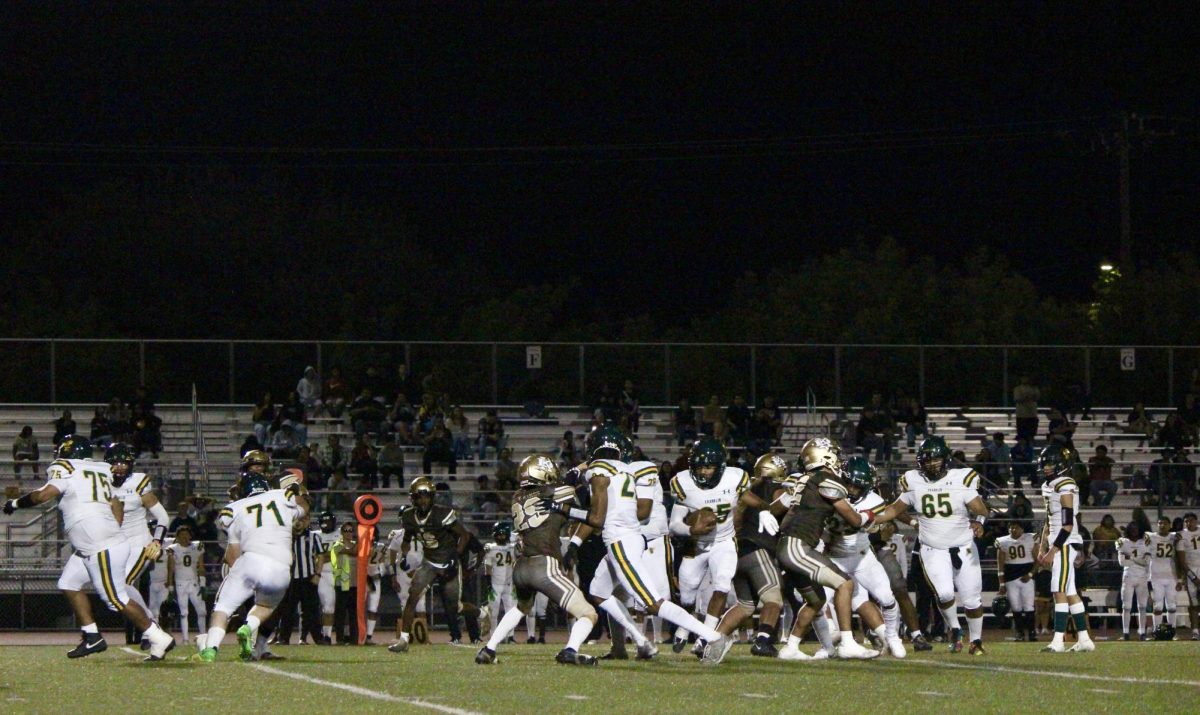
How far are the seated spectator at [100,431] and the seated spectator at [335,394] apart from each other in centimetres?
360

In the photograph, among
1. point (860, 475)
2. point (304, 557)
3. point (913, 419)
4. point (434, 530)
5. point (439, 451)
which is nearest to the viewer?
point (860, 475)

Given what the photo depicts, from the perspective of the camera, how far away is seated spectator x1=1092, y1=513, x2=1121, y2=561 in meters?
21.6

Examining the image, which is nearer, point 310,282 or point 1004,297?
point 1004,297

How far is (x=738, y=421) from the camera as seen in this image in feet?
89.8

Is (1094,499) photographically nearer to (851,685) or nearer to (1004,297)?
(851,685)

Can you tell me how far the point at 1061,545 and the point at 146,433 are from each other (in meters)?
15.3

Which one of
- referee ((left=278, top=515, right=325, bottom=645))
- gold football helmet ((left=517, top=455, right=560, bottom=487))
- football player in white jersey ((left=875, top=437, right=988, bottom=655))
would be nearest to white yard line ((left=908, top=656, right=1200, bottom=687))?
football player in white jersey ((left=875, top=437, right=988, bottom=655))

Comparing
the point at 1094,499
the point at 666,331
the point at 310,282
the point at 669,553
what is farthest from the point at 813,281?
the point at 669,553

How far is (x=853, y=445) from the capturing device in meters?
27.5

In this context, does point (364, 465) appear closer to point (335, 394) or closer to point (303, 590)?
point (335, 394)

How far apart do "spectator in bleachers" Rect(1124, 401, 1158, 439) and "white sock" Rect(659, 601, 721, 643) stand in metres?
19.7

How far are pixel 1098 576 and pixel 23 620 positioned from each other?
1362 centimetres

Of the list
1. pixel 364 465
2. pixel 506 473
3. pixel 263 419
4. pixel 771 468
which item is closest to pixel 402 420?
pixel 263 419

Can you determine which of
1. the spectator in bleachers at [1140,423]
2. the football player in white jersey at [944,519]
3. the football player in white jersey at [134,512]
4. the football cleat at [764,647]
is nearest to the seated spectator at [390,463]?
the football player in white jersey at [134,512]
